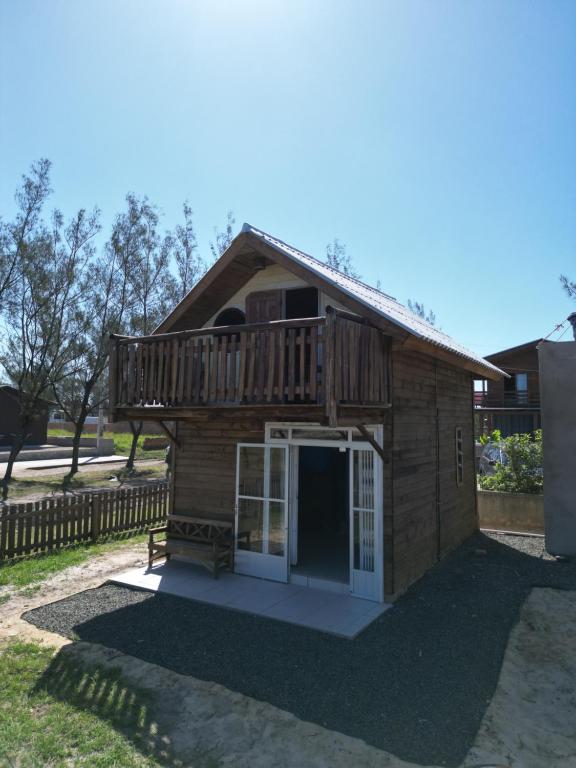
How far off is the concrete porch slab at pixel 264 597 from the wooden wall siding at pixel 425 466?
38.5 inches

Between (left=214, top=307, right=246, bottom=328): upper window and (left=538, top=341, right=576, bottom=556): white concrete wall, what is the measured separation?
7062 mm

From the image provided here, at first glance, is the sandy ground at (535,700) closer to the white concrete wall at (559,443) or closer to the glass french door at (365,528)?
the glass french door at (365,528)

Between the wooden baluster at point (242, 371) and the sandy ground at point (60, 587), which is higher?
the wooden baluster at point (242, 371)

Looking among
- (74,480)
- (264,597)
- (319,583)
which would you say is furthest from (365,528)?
(74,480)

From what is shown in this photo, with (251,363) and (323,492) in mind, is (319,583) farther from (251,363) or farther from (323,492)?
(323,492)

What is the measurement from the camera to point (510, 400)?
107 ft

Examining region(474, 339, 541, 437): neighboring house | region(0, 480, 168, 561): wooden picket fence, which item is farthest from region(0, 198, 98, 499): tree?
region(474, 339, 541, 437): neighboring house

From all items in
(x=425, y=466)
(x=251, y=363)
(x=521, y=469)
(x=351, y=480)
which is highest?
(x=251, y=363)

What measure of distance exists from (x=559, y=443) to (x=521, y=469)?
298 cm

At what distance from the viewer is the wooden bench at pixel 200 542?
9172mm

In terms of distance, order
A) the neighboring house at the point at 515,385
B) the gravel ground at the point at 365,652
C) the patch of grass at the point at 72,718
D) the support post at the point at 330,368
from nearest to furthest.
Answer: the patch of grass at the point at 72,718 → the gravel ground at the point at 365,652 → the support post at the point at 330,368 → the neighboring house at the point at 515,385

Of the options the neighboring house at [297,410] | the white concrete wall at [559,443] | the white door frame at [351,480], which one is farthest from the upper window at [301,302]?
the white concrete wall at [559,443]

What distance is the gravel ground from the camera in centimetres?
473

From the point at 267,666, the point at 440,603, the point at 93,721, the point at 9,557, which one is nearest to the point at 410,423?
the point at 440,603
